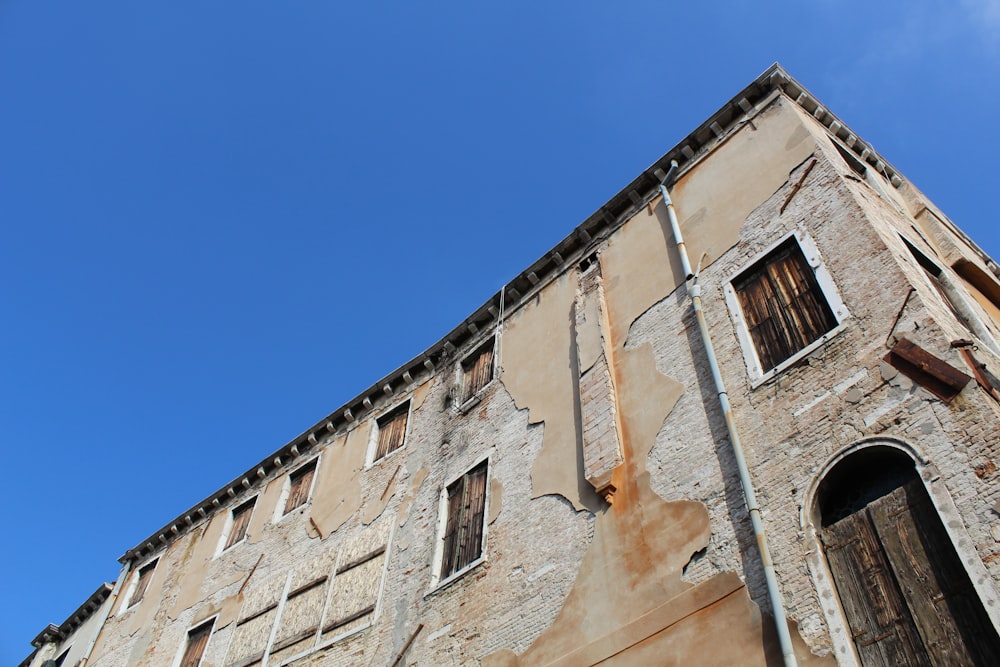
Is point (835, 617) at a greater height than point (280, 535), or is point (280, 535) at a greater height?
point (280, 535)

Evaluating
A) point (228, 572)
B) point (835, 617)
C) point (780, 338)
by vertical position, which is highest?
point (228, 572)

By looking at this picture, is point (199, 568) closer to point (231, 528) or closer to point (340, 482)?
point (231, 528)

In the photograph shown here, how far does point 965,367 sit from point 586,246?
26.1ft

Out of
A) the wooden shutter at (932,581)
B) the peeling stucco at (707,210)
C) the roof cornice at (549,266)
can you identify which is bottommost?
the wooden shutter at (932,581)

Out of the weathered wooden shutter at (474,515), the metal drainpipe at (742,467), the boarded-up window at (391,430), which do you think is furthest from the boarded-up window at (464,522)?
the metal drainpipe at (742,467)

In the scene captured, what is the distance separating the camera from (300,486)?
17922 millimetres

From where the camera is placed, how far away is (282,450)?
739 inches

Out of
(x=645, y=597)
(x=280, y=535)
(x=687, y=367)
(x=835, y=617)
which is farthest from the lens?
(x=280, y=535)

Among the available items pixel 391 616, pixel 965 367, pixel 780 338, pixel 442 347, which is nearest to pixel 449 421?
pixel 442 347

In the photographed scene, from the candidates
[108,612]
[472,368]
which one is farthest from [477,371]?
[108,612]

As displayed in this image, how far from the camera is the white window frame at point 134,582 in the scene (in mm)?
20406

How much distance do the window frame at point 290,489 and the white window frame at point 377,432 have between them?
169 centimetres

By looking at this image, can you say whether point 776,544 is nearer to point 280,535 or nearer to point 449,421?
point 449,421

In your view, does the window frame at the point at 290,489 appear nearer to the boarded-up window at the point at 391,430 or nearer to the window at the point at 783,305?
the boarded-up window at the point at 391,430
